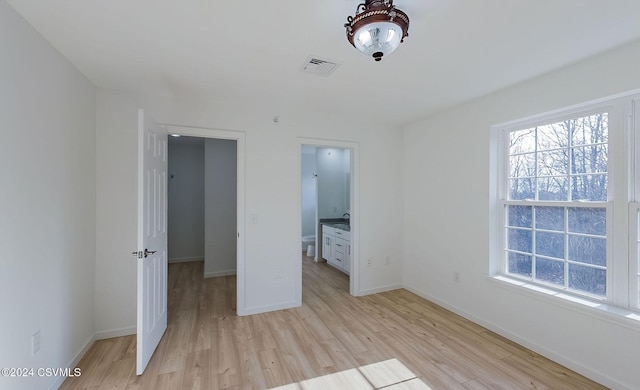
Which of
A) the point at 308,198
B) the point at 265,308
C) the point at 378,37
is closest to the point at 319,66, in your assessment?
the point at 378,37

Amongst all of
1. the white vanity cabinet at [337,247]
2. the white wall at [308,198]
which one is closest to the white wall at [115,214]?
the white vanity cabinet at [337,247]

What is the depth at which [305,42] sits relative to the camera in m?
1.91

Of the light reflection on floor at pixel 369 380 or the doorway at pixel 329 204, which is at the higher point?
the doorway at pixel 329 204

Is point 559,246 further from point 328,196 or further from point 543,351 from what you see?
point 328,196

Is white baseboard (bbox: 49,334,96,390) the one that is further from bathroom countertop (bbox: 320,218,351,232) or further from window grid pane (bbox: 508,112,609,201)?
window grid pane (bbox: 508,112,609,201)

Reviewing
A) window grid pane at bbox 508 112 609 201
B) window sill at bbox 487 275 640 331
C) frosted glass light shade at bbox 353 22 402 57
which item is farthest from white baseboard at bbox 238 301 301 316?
frosted glass light shade at bbox 353 22 402 57

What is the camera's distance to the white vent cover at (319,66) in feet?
7.14

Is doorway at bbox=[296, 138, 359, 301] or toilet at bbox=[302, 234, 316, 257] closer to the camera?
doorway at bbox=[296, 138, 359, 301]

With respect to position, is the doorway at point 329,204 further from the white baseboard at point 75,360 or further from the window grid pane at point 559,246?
the white baseboard at point 75,360

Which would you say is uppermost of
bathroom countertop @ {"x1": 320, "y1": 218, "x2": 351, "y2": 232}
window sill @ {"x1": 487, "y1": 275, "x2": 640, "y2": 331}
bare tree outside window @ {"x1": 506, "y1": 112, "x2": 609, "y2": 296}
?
bare tree outside window @ {"x1": 506, "y1": 112, "x2": 609, "y2": 296}

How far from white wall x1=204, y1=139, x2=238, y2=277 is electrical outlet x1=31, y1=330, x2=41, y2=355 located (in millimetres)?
2973

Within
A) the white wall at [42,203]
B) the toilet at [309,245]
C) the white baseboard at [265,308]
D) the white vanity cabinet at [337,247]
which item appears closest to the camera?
the white wall at [42,203]

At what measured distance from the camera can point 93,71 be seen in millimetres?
2318

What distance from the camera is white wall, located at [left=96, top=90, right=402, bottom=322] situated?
2674mm
